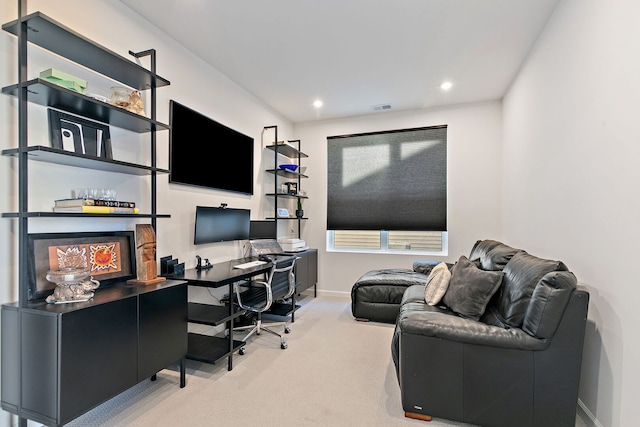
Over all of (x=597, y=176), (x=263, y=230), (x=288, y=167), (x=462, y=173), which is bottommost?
(x=263, y=230)

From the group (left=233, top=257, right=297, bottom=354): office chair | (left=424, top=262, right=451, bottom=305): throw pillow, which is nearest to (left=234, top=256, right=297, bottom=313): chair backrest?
(left=233, top=257, right=297, bottom=354): office chair

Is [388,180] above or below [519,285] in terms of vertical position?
above

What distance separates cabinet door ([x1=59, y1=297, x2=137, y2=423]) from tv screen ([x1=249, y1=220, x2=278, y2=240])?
2.16 meters

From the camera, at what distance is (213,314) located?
2738mm

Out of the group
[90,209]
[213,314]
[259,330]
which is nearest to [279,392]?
[213,314]

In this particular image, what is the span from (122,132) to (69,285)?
1224 mm

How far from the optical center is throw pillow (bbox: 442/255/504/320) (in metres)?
2.37

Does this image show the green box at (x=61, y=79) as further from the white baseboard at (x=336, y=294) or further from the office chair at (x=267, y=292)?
the white baseboard at (x=336, y=294)

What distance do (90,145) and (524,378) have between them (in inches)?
121

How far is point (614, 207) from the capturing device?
66.9 inches

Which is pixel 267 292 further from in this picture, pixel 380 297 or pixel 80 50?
pixel 80 50

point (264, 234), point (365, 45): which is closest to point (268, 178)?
point (264, 234)

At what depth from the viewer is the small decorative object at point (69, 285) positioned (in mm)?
1752

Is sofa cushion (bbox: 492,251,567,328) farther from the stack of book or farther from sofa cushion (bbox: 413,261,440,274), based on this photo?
the stack of book
